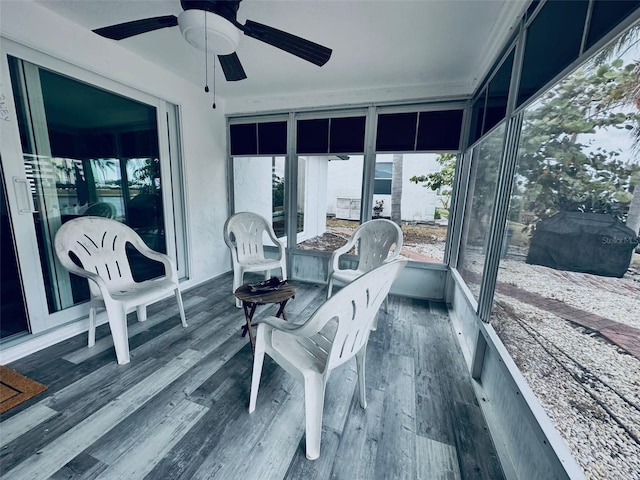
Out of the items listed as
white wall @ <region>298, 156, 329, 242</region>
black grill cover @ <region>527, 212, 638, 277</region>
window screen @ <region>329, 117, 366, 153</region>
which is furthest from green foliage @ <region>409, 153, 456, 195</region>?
black grill cover @ <region>527, 212, 638, 277</region>

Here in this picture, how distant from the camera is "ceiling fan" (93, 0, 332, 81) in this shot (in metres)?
1.36

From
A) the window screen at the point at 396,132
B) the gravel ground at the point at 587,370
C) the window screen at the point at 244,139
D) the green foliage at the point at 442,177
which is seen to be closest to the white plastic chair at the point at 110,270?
the window screen at the point at 244,139

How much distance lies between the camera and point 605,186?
106 centimetres

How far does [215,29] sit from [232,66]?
525 millimetres

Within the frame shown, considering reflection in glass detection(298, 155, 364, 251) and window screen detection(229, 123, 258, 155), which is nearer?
reflection in glass detection(298, 155, 364, 251)

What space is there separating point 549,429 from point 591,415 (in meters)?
0.17

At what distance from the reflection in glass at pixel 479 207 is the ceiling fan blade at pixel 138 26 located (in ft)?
7.33

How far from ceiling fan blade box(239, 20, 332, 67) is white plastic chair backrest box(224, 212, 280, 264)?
1968 mm

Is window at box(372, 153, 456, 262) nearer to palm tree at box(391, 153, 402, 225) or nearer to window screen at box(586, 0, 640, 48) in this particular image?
palm tree at box(391, 153, 402, 225)

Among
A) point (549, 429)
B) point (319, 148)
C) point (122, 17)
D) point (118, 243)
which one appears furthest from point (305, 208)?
point (549, 429)

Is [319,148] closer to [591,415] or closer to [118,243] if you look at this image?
[118,243]

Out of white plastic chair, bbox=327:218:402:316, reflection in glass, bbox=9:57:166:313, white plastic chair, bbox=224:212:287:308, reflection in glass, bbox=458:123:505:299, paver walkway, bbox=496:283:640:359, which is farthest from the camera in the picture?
white plastic chair, bbox=224:212:287:308

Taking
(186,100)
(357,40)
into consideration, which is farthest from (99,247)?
(357,40)

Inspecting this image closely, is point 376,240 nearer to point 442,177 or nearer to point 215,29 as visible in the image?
point 442,177
